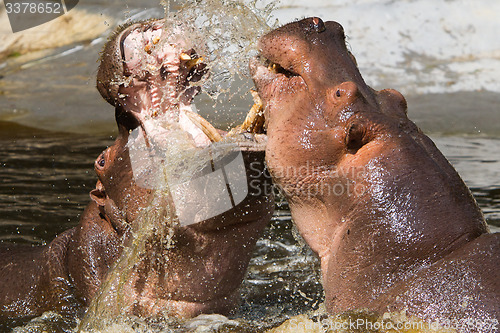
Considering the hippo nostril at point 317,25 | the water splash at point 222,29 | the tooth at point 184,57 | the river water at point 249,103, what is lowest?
the river water at point 249,103

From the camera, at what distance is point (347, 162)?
250cm

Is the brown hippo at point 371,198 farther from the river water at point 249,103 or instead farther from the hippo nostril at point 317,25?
the river water at point 249,103

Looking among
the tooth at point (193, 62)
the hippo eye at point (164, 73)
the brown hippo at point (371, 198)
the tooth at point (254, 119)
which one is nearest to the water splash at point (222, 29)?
the tooth at point (193, 62)

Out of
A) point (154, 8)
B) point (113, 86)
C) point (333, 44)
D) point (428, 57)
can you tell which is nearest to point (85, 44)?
point (154, 8)

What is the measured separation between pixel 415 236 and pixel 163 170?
149 centimetres

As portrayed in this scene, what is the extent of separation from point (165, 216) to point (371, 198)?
135 cm

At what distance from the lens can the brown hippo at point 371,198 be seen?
90.5 inches

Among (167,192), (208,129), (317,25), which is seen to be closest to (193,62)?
(208,129)

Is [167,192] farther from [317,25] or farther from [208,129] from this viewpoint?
[317,25]

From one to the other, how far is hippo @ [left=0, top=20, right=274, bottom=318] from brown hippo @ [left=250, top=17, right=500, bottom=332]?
779 millimetres

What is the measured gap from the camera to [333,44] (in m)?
2.70

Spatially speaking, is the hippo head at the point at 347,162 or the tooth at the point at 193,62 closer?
the hippo head at the point at 347,162

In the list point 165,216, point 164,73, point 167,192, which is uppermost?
point 164,73

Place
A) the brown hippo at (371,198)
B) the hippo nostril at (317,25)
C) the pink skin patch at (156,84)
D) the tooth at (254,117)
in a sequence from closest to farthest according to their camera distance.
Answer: the brown hippo at (371,198) → the hippo nostril at (317,25) → the tooth at (254,117) → the pink skin patch at (156,84)
